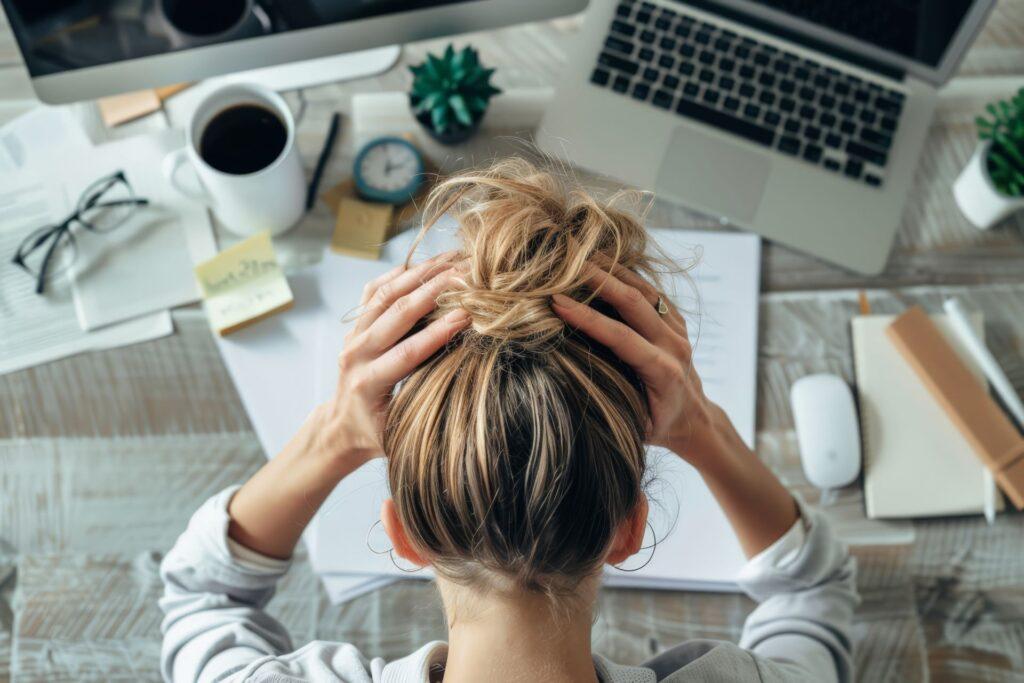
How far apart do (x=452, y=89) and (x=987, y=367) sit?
0.60 metres

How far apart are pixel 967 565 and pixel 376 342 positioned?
606 millimetres

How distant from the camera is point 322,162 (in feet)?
2.71

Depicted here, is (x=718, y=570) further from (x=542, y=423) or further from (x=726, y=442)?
(x=542, y=423)

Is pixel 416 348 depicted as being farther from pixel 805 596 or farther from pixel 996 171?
pixel 996 171

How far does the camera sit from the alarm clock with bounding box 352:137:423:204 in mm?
798

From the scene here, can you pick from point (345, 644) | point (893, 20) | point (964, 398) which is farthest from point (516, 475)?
point (893, 20)

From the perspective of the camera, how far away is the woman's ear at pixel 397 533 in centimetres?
54

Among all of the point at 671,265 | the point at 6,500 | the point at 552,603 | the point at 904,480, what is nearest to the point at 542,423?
the point at 552,603

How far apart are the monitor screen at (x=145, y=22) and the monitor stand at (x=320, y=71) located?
148 millimetres

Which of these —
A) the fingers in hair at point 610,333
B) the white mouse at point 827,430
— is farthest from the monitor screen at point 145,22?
the white mouse at point 827,430

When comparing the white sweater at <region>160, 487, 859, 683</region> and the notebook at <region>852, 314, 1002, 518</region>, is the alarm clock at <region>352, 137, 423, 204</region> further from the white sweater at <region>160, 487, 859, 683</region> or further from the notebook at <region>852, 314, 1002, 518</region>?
the notebook at <region>852, 314, 1002, 518</region>

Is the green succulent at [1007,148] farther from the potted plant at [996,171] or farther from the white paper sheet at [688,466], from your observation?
the white paper sheet at [688,466]

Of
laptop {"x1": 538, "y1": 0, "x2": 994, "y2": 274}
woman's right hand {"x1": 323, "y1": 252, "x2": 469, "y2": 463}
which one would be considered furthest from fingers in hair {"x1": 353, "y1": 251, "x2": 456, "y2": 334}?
laptop {"x1": 538, "y1": 0, "x2": 994, "y2": 274}

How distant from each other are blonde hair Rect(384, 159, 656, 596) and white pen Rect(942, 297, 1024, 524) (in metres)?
0.45
